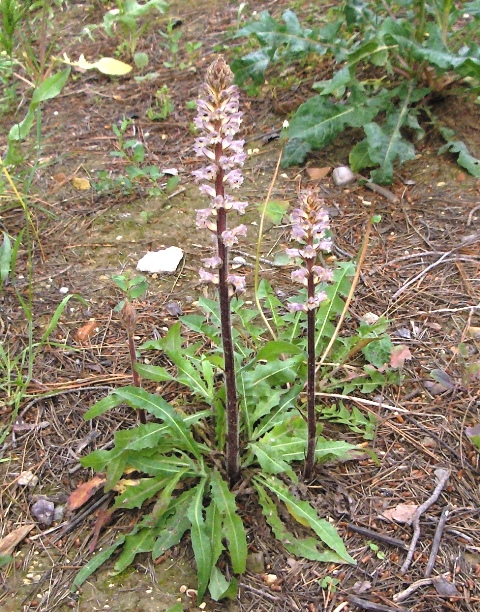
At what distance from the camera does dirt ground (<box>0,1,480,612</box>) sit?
2.27m

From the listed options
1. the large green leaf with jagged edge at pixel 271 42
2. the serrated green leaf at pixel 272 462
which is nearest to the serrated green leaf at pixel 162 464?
the serrated green leaf at pixel 272 462

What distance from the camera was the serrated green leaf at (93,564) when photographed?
2285mm

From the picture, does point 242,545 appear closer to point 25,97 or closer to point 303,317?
point 303,317

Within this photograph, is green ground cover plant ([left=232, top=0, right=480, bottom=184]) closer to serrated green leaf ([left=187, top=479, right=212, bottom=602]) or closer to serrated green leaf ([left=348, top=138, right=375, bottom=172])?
serrated green leaf ([left=348, top=138, right=375, bottom=172])

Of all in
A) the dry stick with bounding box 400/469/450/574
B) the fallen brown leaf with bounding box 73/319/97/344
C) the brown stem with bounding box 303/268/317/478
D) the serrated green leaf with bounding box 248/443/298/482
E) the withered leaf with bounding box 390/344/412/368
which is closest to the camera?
the brown stem with bounding box 303/268/317/478

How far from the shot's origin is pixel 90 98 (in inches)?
198

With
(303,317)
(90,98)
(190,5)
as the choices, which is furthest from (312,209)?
(190,5)

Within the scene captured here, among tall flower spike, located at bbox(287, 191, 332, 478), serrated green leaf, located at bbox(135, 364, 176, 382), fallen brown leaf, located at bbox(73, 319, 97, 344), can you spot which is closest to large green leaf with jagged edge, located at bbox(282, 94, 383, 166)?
fallen brown leaf, located at bbox(73, 319, 97, 344)

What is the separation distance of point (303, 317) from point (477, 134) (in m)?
1.98

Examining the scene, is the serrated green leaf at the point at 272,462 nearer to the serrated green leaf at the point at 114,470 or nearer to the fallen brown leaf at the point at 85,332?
the serrated green leaf at the point at 114,470

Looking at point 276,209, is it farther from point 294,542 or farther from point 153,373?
point 294,542

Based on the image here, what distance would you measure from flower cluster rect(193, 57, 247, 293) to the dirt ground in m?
1.17

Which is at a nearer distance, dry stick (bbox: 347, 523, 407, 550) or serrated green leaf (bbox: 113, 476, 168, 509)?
dry stick (bbox: 347, 523, 407, 550)

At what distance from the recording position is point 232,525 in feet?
7.47
